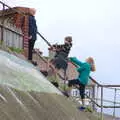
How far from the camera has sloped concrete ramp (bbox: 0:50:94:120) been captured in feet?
22.7

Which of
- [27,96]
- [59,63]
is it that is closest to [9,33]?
[59,63]

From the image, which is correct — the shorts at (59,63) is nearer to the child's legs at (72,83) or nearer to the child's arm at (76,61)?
the child's arm at (76,61)

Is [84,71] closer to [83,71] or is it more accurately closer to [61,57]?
[83,71]

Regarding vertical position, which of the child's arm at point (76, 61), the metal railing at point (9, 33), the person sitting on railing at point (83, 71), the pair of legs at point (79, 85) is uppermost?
the metal railing at point (9, 33)

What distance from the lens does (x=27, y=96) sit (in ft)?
25.8

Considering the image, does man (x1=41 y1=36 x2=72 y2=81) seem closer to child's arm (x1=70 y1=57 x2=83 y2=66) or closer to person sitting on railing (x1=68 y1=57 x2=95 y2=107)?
child's arm (x1=70 y1=57 x2=83 y2=66)

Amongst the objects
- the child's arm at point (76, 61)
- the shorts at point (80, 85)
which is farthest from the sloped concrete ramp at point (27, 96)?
the child's arm at point (76, 61)

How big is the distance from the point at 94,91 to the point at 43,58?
1.84m

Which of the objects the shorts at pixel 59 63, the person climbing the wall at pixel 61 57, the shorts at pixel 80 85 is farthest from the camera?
the shorts at pixel 59 63

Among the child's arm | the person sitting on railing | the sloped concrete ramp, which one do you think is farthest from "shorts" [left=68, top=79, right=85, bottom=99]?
the sloped concrete ramp

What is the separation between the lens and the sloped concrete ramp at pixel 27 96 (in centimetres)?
693

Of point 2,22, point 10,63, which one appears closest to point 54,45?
point 2,22

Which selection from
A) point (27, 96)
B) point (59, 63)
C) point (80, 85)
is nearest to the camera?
point (27, 96)

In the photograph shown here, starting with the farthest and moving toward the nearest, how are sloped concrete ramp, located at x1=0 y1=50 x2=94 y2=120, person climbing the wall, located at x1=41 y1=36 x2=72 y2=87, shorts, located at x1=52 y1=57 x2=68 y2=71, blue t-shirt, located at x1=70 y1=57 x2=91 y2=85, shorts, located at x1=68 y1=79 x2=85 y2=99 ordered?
shorts, located at x1=52 y1=57 x2=68 y2=71 → person climbing the wall, located at x1=41 y1=36 x2=72 y2=87 → shorts, located at x1=68 y1=79 x2=85 y2=99 → blue t-shirt, located at x1=70 y1=57 x2=91 y2=85 → sloped concrete ramp, located at x1=0 y1=50 x2=94 y2=120
